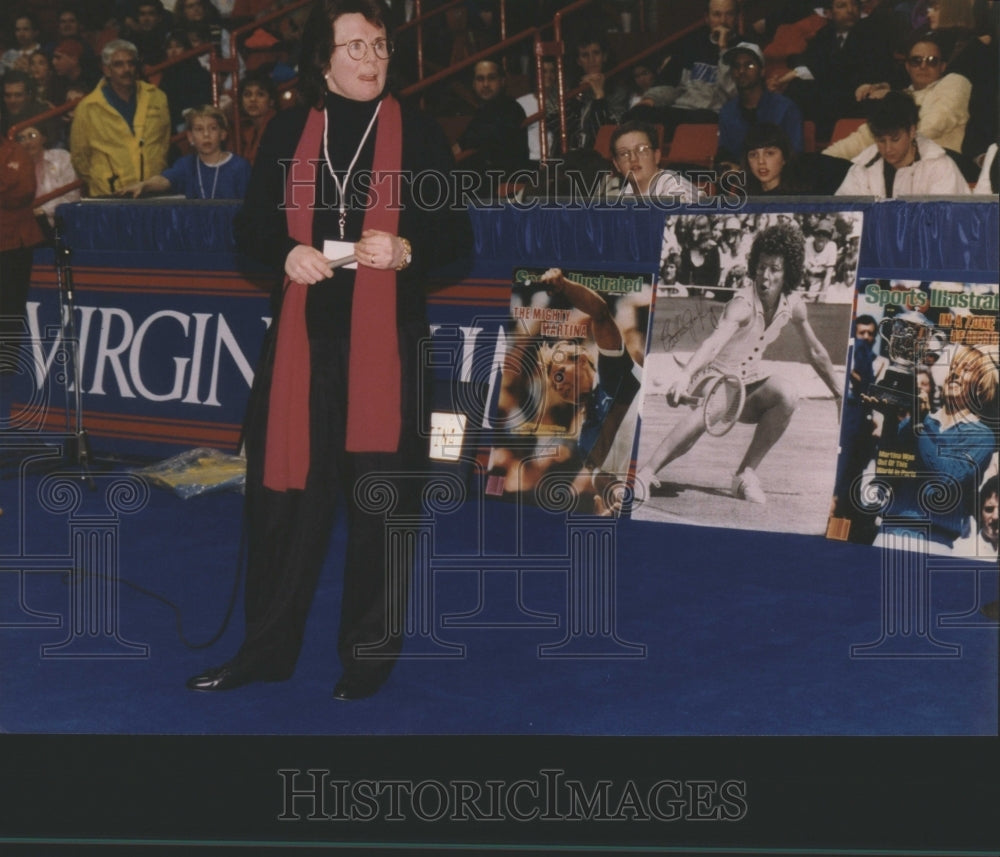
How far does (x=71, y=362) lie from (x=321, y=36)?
413 centimetres

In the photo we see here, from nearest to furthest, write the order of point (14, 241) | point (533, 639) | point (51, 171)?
1. point (533, 639)
2. point (14, 241)
3. point (51, 171)

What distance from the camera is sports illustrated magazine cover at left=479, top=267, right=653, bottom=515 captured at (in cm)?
613

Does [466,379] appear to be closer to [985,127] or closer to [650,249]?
[650,249]

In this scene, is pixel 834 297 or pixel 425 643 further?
pixel 834 297

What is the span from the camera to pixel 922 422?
18.1 ft

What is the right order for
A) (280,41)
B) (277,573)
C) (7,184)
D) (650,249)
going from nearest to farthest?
1. (277,573)
2. (650,249)
3. (7,184)
4. (280,41)

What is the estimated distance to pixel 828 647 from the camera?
461cm

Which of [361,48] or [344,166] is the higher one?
[361,48]

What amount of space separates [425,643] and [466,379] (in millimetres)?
2026

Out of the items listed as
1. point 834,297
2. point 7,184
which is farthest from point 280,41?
point 834,297

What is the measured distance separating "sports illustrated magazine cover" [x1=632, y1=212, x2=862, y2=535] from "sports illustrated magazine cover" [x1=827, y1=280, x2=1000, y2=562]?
0.32 ft

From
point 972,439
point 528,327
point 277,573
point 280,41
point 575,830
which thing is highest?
point 280,41
